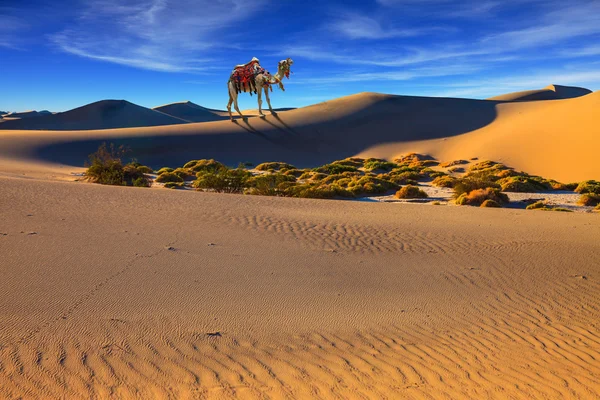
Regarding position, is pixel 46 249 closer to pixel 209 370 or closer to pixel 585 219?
pixel 209 370

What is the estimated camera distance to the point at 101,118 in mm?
100125

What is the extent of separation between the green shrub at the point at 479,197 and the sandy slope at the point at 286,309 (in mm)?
6939

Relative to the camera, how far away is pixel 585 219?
13594 millimetres

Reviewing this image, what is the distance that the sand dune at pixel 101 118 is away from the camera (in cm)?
9181

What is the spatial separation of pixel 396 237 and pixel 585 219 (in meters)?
6.56

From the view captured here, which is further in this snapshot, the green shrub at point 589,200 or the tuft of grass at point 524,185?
the tuft of grass at point 524,185

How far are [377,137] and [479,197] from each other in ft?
104

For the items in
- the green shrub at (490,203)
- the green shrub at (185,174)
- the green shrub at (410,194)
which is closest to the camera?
the green shrub at (490,203)

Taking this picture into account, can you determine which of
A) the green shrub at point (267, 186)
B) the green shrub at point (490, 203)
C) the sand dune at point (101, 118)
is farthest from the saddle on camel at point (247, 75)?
the sand dune at point (101, 118)

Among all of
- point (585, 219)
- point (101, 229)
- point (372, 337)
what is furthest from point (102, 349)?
point (585, 219)

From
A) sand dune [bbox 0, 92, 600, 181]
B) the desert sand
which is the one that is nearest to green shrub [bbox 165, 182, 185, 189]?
the desert sand

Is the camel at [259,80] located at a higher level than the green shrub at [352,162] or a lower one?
higher

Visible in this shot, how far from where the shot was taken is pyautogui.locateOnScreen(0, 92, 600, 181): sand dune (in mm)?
36406

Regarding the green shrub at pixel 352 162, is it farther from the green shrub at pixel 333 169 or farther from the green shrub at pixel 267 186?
the green shrub at pixel 267 186
